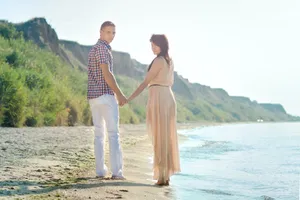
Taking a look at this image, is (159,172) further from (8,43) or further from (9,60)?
(8,43)

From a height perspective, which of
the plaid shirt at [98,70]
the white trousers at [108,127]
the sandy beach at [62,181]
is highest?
the plaid shirt at [98,70]

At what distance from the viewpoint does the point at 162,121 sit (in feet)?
16.9

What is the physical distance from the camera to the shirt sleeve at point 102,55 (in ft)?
16.2

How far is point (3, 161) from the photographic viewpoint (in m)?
5.82

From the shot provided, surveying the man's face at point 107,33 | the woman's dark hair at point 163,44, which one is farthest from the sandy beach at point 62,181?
the man's face at point 107,33

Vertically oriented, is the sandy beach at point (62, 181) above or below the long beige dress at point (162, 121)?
below

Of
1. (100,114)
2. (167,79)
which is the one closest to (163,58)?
(167,79)

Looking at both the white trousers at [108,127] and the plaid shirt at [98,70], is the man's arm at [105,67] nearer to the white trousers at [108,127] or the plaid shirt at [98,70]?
the plaid shirt at [98,70]

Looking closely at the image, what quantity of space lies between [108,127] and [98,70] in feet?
2.42

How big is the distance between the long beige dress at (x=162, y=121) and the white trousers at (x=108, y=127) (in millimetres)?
494

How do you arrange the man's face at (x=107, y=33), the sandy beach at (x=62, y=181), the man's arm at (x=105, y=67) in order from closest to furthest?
1. the sandy beach at (x=62, y=181)
2. the man's arm at (x=105, y=67)
3. the man's face at (x=107, y=33)

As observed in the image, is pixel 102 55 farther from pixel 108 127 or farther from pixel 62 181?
pixel 62 181

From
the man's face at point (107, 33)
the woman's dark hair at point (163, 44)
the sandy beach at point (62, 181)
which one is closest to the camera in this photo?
the sandy beach at point (62, 181)

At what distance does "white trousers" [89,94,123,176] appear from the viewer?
4.91 metres
